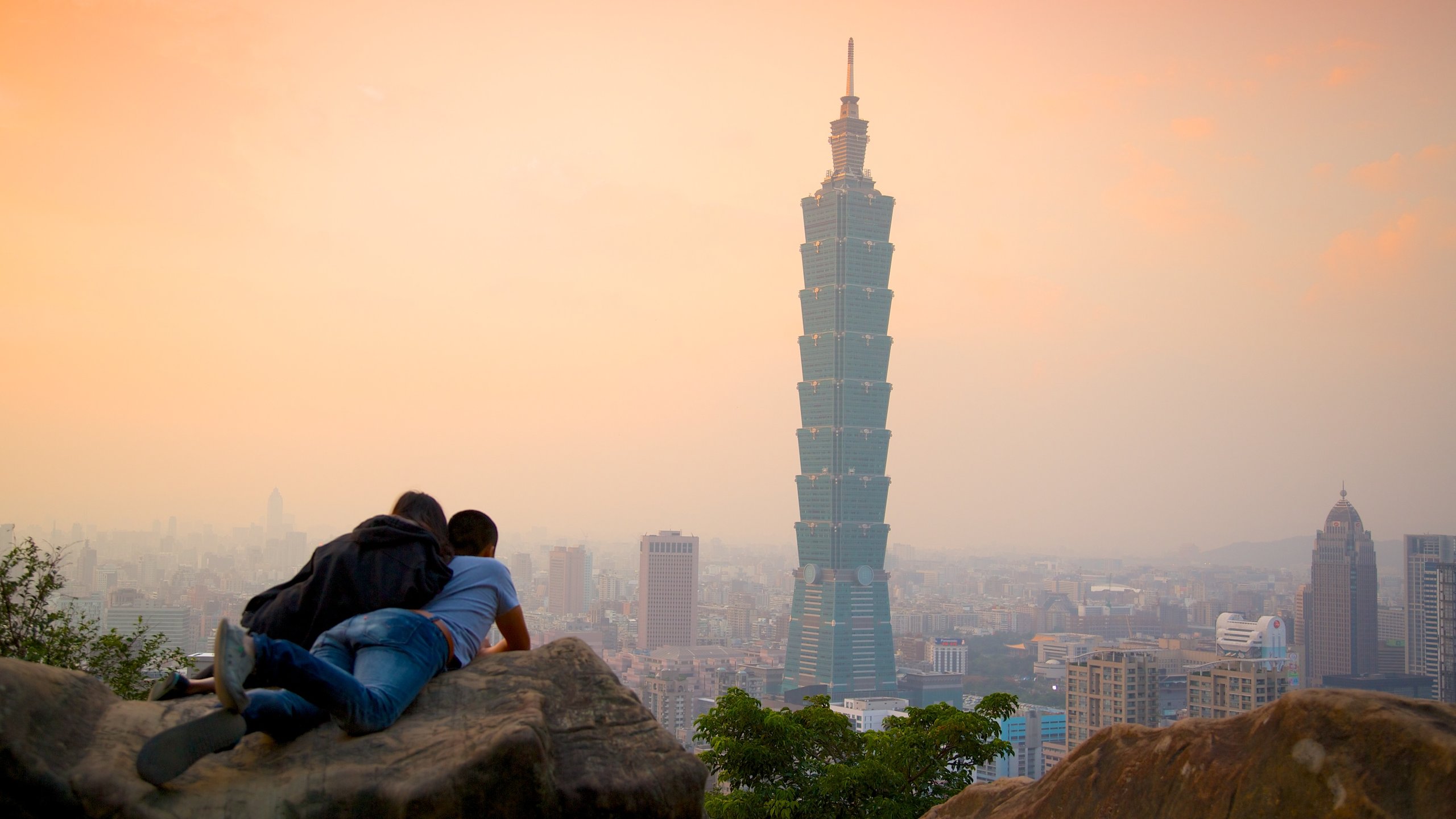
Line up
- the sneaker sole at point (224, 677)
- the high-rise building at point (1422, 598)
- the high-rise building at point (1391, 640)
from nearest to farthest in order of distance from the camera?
the sneaker sole at point (224, 677) → the high-rise building at point (1422, 598) → the high-rise building at point (1391, 640)

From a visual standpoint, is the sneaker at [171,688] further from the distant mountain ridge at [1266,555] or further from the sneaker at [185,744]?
the distant mountain ridge at [1266,555]

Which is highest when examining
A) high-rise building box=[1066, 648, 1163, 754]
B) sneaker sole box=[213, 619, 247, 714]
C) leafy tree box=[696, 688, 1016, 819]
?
sneaker sole box=[213, 619, 247, 714]

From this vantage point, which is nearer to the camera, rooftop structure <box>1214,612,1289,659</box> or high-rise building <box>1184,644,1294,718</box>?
high-rise building <box>1184,644,1294,718</box>

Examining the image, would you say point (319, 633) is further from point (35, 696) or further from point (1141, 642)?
point (1141, 642)

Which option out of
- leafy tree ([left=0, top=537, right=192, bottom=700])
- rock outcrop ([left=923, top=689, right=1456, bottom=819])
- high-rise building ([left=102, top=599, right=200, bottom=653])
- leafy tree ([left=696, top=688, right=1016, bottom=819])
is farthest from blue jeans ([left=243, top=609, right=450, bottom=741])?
high-rise building ([left=102, top=599, right=200, bottom=653])

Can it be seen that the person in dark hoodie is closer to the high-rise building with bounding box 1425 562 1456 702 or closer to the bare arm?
the bare arm

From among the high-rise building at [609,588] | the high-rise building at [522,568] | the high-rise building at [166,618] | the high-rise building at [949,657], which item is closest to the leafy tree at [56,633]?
the high-rise building at [166,618]
